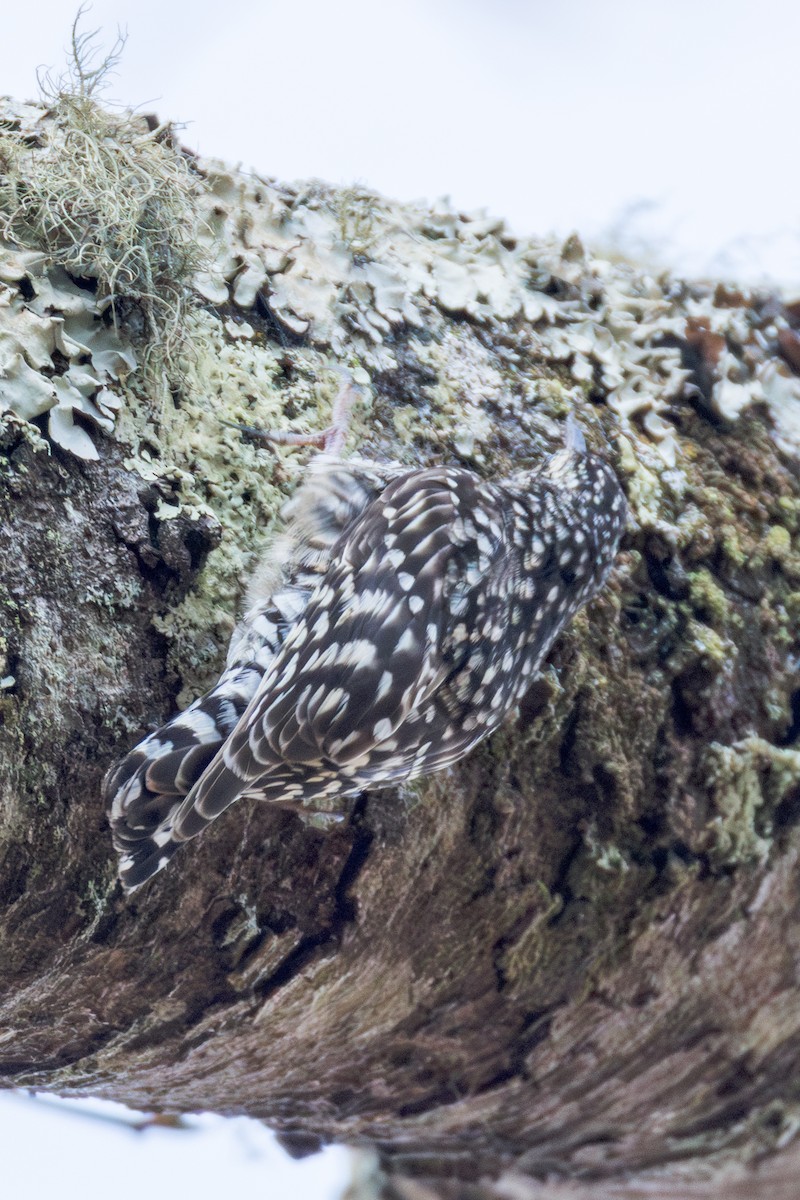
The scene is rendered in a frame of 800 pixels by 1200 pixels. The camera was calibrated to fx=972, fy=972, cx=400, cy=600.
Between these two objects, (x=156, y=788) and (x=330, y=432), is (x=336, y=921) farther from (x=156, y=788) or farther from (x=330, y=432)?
(x=330, y=432)

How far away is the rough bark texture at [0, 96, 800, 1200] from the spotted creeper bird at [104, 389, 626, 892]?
0.10 meters

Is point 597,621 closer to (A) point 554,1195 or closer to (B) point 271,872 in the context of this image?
(B) point 271,872

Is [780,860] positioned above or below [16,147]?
below

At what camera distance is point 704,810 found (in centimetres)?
218

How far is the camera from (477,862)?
6.56 feet

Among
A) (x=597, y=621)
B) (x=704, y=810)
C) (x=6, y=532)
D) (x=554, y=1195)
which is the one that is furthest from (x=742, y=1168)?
(x=6, y=532)

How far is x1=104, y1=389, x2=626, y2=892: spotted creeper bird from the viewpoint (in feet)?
4.99

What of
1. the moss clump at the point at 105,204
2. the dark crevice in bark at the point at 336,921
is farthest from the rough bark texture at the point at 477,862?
the moss clump at the point at 105,204

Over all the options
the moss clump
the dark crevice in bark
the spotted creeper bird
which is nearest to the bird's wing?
the spotted creeper bird

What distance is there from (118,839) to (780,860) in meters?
1.57

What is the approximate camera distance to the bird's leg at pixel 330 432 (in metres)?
1.83

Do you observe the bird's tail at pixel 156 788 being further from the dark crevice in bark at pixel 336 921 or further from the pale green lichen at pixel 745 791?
the pale green lichen at pixel 745 791

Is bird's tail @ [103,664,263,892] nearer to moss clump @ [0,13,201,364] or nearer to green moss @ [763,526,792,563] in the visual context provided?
moss clump @ [0,13,201,364]

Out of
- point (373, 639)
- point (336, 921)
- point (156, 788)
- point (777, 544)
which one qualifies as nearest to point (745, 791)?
point (777, 544)
